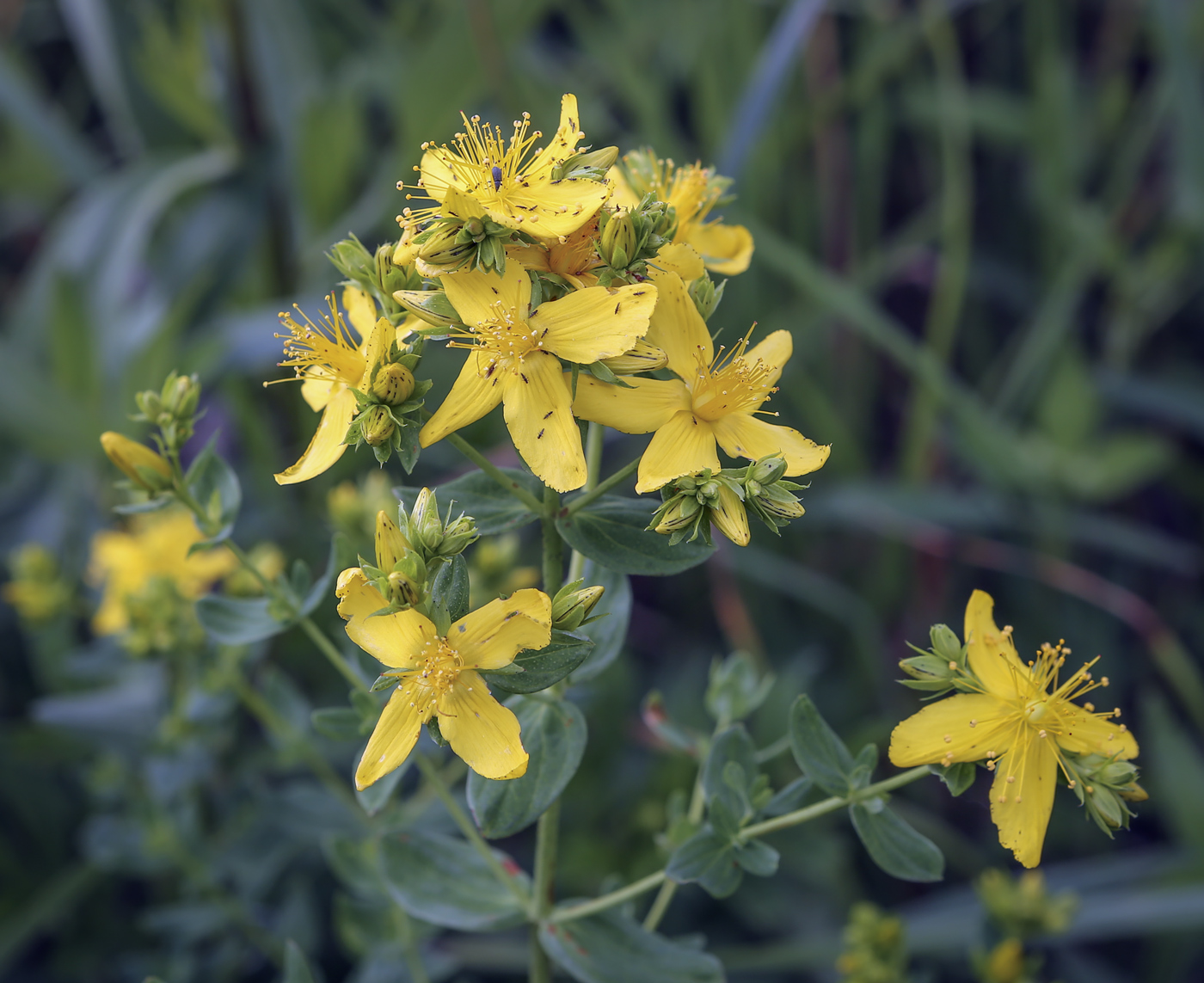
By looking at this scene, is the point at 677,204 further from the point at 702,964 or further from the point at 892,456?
the point at 892,456

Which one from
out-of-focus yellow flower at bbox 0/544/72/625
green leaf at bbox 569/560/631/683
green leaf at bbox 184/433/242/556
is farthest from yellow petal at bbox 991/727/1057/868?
out-of-focus yellow flower at bbox 0/544/72/625

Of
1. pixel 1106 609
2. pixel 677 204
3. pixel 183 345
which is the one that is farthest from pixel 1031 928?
pixel 183 345

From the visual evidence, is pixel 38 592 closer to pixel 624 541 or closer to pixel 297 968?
pixel 297 968

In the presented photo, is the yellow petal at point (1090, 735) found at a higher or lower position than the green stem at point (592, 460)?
lower

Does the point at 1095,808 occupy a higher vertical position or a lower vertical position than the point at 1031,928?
higher

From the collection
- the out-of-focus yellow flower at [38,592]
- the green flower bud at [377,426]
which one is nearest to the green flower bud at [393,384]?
the green flower bud at [377,426]

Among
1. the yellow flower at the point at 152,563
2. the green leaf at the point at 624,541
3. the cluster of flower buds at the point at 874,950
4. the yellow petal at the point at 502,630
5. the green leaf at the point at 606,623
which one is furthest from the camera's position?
the yellow flower at the point at 152,563

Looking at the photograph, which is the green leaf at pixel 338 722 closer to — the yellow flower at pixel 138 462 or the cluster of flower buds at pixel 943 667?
the yellow flower at pixel 138 462

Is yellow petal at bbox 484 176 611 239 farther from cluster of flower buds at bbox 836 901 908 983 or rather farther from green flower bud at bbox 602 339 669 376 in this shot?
cluster of flower buds at bbox 836 901 908 983
